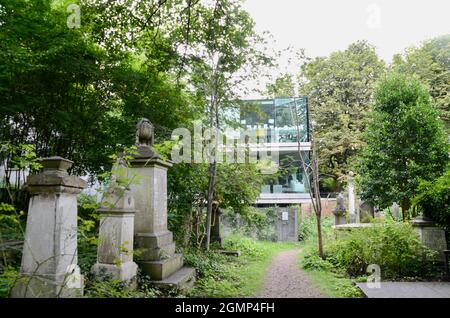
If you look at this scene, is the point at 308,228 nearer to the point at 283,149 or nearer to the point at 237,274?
the point at 283,149

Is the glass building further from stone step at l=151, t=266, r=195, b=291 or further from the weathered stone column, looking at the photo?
the weathered stone column

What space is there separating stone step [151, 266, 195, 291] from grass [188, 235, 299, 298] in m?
0.16

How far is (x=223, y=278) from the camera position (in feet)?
24.3

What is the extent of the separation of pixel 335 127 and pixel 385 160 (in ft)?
42.0

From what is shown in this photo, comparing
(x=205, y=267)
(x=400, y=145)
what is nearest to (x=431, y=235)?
(x=400, y=145)

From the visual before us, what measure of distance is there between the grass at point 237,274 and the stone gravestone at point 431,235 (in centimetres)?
380

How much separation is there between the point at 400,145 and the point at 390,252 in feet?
18.4

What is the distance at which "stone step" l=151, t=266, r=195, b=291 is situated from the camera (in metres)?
5.45

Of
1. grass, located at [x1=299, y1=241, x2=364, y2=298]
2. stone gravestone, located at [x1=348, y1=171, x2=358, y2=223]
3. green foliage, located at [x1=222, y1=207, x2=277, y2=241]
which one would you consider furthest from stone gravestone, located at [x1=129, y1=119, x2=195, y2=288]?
stone gravestone, located at [x1=348, y1=171, x2=358, y2=223]

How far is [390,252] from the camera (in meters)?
7.15

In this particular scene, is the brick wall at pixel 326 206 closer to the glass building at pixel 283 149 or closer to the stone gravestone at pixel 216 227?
the glass building at pixel 283 149

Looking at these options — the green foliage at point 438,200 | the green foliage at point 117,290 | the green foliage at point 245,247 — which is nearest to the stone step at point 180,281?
the green foliage at point 117,290
